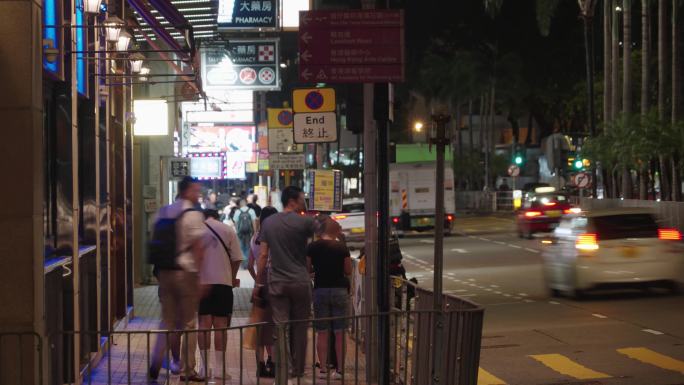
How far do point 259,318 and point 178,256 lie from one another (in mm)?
1494

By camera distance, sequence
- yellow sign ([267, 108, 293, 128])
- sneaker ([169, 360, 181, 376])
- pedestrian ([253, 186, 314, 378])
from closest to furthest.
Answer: pedestrian ([253, 186, 314, 378]), sneaker ([169, 360, 181, 376]), yellow sign ([267, 108, 293, 128])

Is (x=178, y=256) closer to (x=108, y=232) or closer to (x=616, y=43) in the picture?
(x=108, y=232)

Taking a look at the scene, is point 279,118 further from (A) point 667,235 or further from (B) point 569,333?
(B) point 569,333

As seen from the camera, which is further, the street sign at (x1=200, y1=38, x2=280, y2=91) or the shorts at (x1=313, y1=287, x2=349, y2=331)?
the street sign at (x1=200, y1=38, x2=280, y2=91)

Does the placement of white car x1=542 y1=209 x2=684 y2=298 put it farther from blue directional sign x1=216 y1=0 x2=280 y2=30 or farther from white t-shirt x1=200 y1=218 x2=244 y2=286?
white t-shirt x1=200 y1=218 x2=244 y2=286

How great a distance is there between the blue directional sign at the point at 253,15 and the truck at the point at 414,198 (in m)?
20.1

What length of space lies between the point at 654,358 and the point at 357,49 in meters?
6.24

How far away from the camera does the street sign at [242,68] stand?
25031 millimetres

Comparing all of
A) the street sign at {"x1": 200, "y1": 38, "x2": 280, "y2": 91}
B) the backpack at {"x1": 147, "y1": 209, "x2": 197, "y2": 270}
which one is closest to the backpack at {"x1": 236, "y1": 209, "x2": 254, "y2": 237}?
the street sign at {"x1": 200, "y1": 38, "x2": 280, "y2": 91}

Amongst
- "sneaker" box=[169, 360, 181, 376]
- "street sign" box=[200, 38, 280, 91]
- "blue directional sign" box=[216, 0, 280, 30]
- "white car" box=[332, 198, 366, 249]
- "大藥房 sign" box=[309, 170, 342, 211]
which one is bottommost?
"sneaker" box=[169, 360, 181, 376]

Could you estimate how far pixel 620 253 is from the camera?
59.3ft

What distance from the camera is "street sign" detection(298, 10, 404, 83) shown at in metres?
8.12

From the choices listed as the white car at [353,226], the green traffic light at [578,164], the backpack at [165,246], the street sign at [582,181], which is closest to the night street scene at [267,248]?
the backpack at [165,246]

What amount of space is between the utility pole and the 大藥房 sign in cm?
918
